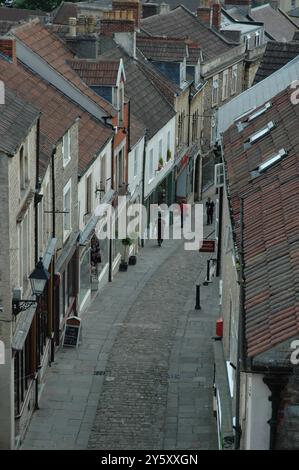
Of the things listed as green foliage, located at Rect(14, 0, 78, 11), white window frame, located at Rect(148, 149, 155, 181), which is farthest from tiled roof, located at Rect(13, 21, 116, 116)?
green foliage, located at Rect(14, 0, 78, 11)

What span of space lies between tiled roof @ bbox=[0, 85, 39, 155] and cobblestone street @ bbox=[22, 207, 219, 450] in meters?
7.44

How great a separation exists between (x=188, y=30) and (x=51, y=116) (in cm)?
3602

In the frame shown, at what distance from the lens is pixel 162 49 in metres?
53.6

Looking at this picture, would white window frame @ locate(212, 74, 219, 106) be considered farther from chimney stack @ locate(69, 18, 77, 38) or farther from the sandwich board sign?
the sandwich board sign

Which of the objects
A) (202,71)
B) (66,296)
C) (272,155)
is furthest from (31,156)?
(202,71)

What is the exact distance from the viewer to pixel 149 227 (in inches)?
1918

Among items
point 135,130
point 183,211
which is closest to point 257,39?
point 183,211

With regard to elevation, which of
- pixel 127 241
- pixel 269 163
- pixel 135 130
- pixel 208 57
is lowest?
pixel 127 241

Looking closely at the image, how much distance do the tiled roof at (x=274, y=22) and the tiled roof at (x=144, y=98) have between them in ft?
91.7

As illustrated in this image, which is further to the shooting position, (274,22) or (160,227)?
(274,22)

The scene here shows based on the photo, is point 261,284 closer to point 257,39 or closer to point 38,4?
point 257,39

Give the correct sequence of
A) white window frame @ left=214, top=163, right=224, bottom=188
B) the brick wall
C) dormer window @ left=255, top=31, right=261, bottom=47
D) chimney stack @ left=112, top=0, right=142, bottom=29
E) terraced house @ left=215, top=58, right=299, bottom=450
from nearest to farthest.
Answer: terraced house @ left=215, top=58, right=299, bottom=450
the brick wall
white window frame @ left=214, top=163, right=224, bottom=188
chimney stack @ left=112, top=0, right=142, bottom=29
dormer window @ left=255, top=31, right=261, bottom=47

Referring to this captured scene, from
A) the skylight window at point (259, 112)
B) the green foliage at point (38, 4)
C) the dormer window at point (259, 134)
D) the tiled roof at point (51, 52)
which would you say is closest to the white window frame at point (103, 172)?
the tiled roof at point (51, 52)

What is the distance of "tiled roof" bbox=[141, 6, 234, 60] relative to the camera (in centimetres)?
6178
